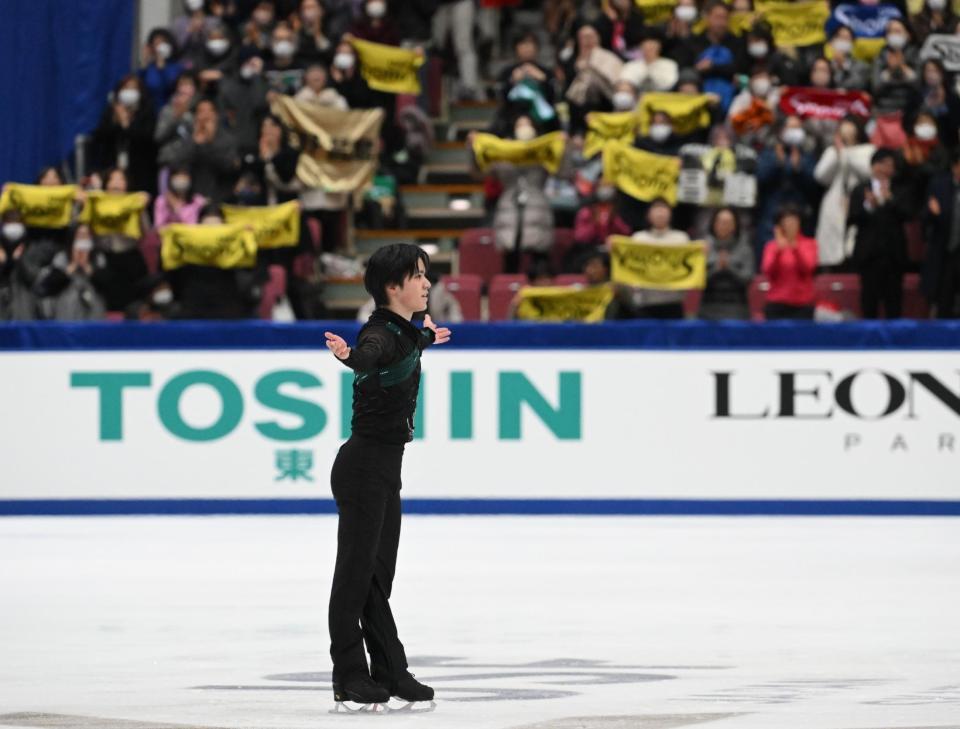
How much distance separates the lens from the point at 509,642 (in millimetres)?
8648

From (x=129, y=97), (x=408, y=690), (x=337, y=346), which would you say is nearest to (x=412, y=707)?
(x=408, y=690)

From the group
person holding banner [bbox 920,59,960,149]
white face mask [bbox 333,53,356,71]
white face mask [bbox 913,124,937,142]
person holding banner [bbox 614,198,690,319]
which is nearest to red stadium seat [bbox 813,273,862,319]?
person holding banner [bbox 614,198,690,319]

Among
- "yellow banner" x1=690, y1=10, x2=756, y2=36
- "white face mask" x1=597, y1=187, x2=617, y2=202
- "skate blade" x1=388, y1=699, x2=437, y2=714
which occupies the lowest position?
"skate blade" x1=388, y1=699, x2=437, y2=714

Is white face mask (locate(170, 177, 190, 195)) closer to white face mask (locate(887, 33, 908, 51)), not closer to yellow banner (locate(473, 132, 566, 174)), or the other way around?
yellow banner (locate(473, 132, 566, 174))

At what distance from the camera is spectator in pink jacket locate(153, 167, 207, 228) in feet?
59.3

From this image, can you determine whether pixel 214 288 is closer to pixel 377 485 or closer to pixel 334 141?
pixel 334 141

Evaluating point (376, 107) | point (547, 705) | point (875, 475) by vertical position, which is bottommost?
point (875, 475)

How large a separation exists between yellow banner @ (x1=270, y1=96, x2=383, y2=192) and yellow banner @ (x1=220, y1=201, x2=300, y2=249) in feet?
3.54

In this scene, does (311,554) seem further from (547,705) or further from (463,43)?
(463,43)

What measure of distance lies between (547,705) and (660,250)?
10248 mm

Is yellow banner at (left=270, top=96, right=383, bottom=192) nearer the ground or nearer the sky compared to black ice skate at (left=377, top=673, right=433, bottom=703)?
nearer the sky

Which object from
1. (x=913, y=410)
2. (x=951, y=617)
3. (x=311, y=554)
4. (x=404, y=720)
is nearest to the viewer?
(x=404, y=720)

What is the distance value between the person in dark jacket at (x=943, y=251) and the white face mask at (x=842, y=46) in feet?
8.77

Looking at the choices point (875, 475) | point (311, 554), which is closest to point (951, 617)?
point (311, 554)
